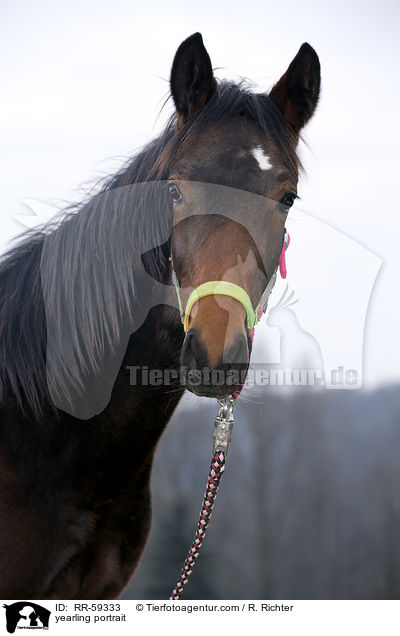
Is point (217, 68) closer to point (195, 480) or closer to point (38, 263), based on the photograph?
point (38, 263)

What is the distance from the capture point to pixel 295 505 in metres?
30.9

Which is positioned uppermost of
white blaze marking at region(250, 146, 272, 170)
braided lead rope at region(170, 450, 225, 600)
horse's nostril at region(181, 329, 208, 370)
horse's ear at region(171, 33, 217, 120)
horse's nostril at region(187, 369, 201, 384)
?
horse's ear at region(171, 33, 217, 120)

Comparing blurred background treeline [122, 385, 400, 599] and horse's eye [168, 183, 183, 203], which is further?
blurred background treeline [122, 385, 400, 599]

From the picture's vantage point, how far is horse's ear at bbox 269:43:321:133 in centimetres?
277

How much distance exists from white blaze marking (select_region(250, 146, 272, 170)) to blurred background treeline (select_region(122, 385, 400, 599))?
24.5 metres

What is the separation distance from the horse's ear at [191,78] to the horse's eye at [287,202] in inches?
26.2

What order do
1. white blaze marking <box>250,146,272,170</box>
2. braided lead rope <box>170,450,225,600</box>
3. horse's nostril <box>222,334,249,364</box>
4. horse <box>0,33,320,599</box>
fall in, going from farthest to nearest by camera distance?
braided lead rope <box>170,450,225,600</box> → horse <box>0,33,320,599</box> → white blaze marking <box>250,146,272,170</box> → horse's nostril <box>222,334,249,364</box>

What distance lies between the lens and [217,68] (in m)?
2.97

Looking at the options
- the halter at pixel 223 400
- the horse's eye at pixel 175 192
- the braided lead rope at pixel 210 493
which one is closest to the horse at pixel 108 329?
the horse's eye at pixel 175 192

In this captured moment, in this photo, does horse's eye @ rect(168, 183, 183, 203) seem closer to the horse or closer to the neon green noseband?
the horse

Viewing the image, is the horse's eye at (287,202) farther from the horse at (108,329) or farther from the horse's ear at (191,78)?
the horse's ear at (191,78)
